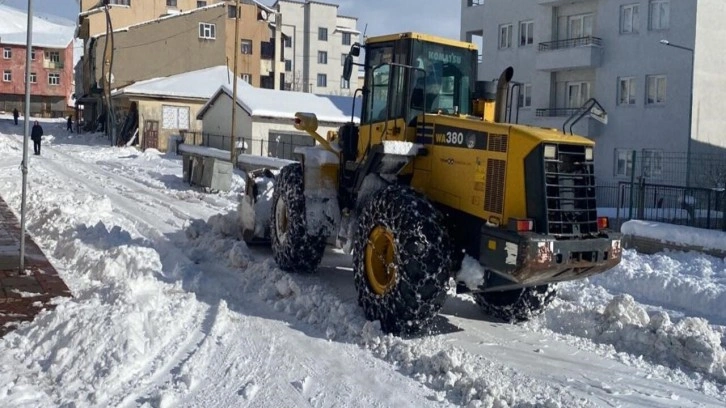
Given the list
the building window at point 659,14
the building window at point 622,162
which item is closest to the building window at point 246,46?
the building window at point 622,162

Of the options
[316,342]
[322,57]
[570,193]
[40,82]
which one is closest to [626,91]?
[570,193]

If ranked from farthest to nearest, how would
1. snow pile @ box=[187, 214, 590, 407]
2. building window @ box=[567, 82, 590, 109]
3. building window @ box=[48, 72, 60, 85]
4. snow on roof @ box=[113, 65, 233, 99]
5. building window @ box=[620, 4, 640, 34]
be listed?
building window @ box=[48, 72, 60, 85] < snow on roof @ box=[113, 65, 233, 99] < building window @ box=[567, 82, 590, 109] < building window @ box=[620, 4, 640, 34] < snow pile @ box=[187, 214, 590, 407]

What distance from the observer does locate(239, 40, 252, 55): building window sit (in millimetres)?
52116

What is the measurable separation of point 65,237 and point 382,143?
235 inches

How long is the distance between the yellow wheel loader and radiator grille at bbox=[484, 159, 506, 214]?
0.01 meters

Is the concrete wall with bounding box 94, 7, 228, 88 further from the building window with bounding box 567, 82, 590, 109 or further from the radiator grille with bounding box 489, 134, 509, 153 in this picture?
the radiator grille with bounding box 489, 134, 509, 153


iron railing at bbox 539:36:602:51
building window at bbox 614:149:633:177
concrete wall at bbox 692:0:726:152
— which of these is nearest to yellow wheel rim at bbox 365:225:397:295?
concrete wall at bbox 692:0:726:152

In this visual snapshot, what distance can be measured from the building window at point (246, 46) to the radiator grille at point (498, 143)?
154 feet

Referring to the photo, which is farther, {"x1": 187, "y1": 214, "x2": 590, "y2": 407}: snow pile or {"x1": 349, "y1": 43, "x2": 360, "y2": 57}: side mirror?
{"x1": 349, "y1": 43, "x2": 360, "y2": 57}: side mirror

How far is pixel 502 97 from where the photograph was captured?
27.4 ft

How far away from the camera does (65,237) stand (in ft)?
38.1

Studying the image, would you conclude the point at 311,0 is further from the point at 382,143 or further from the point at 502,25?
the point at 382,143

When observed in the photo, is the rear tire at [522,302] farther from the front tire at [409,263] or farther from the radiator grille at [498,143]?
the radiator grille at [498,143]

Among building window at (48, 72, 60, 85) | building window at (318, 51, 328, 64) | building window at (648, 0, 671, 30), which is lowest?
building window at (648, 0, 671, 30)
